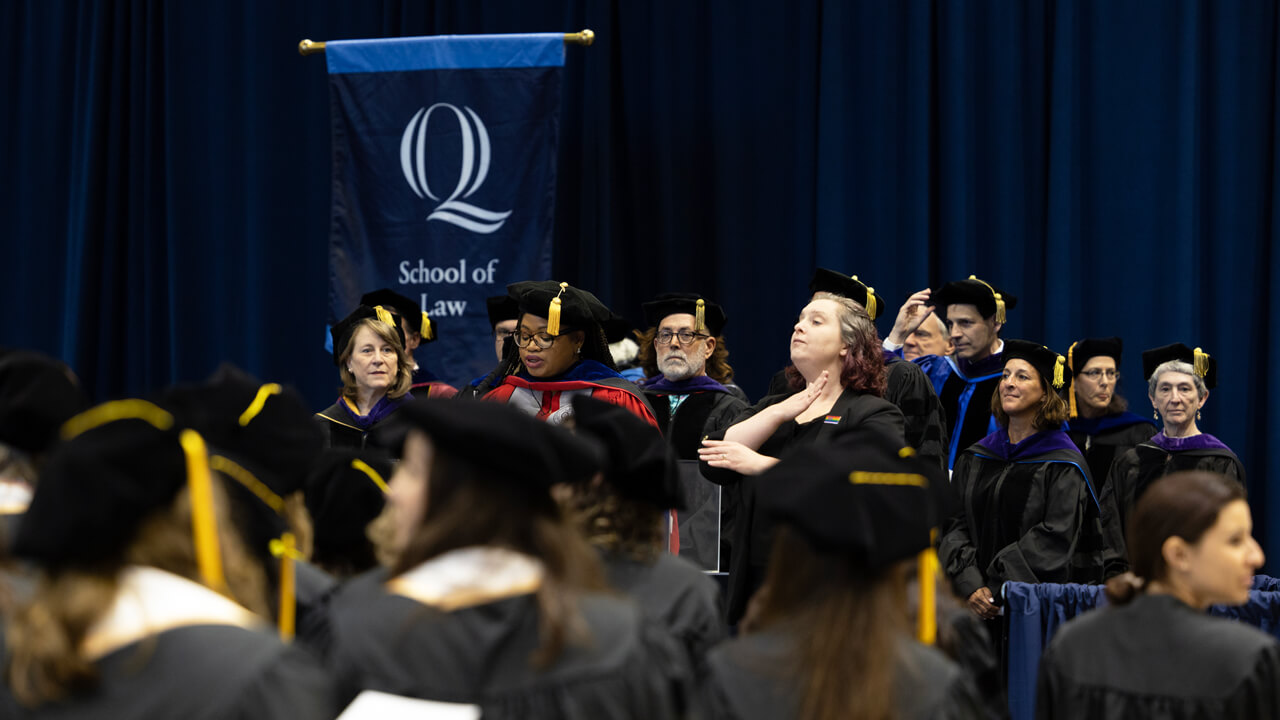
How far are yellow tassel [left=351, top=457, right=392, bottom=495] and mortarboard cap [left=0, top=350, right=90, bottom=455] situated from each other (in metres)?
0.72

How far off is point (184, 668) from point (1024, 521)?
13.3 ft

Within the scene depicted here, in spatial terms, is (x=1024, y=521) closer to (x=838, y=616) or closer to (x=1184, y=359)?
(x=1184, y=359)

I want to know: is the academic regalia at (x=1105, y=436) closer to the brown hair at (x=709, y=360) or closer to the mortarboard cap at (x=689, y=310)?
the brown hair at (x=709, y=360)

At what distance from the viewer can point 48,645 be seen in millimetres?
1494

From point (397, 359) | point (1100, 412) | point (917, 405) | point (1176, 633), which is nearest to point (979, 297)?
point (1100, 412)

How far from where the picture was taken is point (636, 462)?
8.67 ft

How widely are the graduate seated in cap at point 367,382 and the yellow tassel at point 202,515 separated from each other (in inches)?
147

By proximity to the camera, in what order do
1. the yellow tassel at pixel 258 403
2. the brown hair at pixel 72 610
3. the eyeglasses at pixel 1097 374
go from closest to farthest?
the brown hair at pixel 72 610, the yellow tassel at pixel 258 403, the eyeglasses at pixel 1097 374

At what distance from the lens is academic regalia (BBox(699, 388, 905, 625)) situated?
4168 mm

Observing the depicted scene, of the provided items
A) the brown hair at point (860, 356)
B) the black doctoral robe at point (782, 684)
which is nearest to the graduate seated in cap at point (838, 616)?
the black doctoral robe at point (782, 684)

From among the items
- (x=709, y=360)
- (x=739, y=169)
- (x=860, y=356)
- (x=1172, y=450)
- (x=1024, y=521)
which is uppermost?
(x=739, y=169)

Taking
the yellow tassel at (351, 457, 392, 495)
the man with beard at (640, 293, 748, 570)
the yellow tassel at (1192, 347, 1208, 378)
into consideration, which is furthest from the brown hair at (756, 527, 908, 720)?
the yellow tassel at (1192, 347, 1208, 378)

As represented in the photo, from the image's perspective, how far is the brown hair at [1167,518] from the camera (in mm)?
2469

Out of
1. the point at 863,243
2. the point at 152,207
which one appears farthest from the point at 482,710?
the point at 152,207
